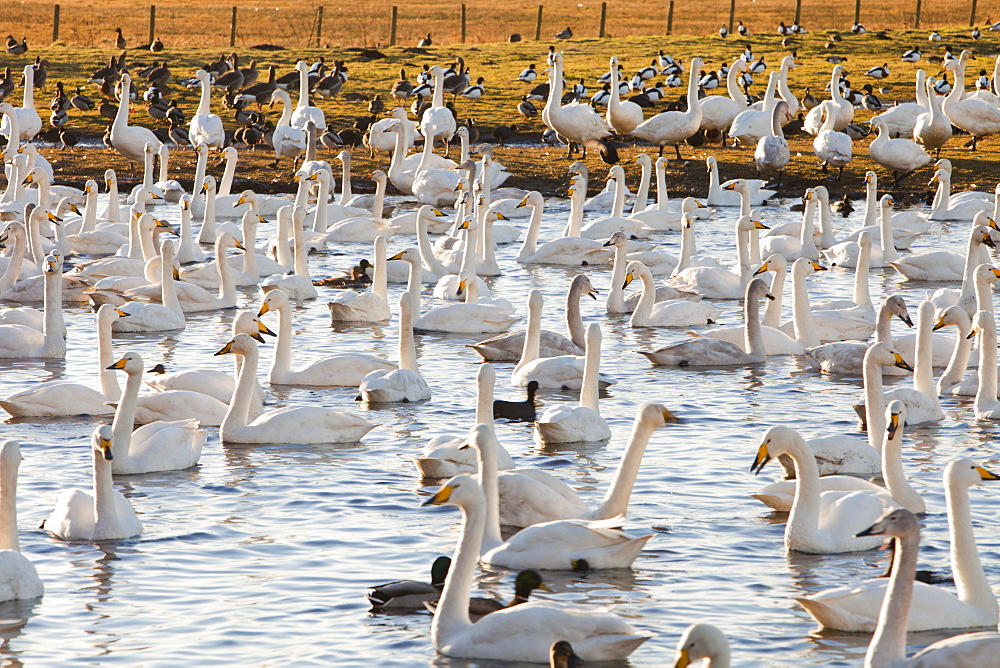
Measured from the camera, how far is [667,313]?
50.0ft

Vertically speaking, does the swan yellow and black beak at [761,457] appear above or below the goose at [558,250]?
below

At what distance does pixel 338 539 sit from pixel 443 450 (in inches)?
48.4

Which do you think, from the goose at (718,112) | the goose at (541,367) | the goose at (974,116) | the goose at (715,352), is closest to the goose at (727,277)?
the goose at (715,352)

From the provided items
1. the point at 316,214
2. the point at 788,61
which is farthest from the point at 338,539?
the point at 788,61

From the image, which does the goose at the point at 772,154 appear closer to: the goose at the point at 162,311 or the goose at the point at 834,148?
the goose at the point at 834,148

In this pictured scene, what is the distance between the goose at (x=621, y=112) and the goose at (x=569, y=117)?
84 cm

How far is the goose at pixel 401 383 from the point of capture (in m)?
11.7

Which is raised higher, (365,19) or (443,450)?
(365,19)

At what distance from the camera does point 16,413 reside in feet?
Answer: 36.3

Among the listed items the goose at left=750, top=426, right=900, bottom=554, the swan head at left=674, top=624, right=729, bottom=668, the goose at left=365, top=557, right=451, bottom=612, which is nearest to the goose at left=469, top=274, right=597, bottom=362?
the goose at left=750, top=426, right=900, bottom=554

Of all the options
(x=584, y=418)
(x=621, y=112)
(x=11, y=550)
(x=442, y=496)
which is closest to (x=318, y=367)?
(x=584, y=418)

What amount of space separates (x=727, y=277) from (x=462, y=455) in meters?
8.48

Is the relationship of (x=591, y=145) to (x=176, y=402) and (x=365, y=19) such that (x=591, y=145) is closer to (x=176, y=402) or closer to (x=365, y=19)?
(x=176, y=402)

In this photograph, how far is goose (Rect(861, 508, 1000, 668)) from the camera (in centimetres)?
586
